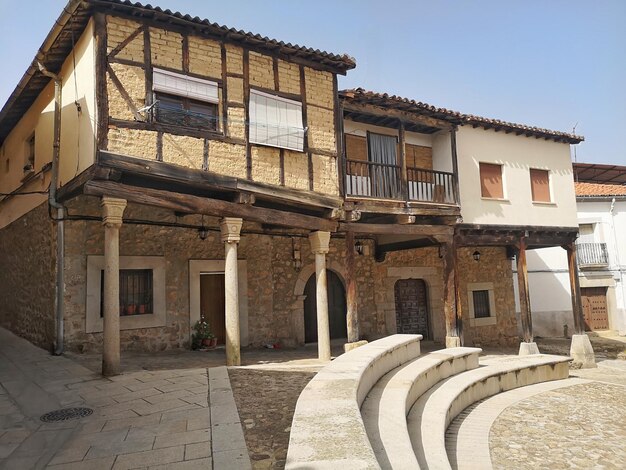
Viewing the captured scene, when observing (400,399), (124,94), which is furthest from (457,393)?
(124,94)

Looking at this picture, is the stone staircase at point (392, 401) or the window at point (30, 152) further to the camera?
the window at point (30, 152)

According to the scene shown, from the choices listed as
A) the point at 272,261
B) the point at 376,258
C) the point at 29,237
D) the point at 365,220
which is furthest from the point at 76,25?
the point at 376,258

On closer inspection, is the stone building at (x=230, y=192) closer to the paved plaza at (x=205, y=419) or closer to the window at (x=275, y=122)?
the window at (x=275, y=122)

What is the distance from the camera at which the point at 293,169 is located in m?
8.50

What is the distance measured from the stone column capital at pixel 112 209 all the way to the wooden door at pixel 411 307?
8491 millimetres

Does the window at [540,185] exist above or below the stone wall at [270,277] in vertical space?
above

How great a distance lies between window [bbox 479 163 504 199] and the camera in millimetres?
11734

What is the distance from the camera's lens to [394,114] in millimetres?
10109

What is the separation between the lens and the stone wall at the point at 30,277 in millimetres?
8562

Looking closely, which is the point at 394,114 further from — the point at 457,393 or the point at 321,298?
the point at 457,393

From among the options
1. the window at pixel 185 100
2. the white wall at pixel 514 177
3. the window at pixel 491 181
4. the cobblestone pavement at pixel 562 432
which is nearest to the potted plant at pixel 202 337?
the window at pixel 185 100

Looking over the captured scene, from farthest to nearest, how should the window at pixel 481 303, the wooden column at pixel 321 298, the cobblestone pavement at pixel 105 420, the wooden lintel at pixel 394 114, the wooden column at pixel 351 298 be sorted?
1. the window at pixel 481 303
2. the wooden lintel at pixel 394 114
3. the wooden column at pixel 351 298
4. the wooden column at pixel 321 298
5. the cobblestone pavement at pixel 105 420

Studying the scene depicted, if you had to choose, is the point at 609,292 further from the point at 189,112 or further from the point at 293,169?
the point at 189,112

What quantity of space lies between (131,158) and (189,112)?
1.34m
